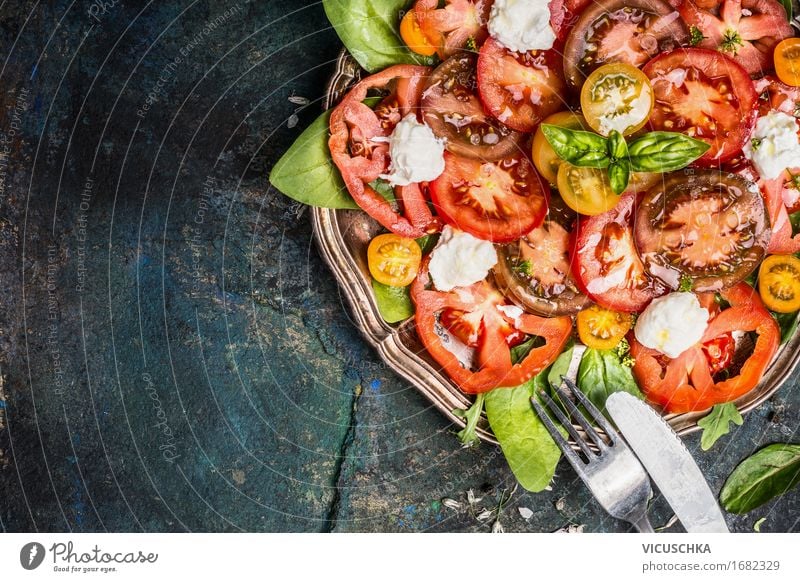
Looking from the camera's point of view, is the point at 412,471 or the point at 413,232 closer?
the point at 413,232

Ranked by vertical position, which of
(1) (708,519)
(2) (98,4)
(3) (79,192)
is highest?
(2) (98,4)

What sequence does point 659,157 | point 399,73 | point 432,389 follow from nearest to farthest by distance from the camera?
point 659,157 < point 399,73 < point 432,389

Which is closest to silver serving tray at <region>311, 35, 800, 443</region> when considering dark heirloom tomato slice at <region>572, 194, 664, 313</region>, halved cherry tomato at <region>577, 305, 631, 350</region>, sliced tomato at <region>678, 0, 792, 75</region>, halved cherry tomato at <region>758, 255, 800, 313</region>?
halved cherry tomato at <region>758, 255, 800, 313</region>

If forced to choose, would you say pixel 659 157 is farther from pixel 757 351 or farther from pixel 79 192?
pixel 79 192
